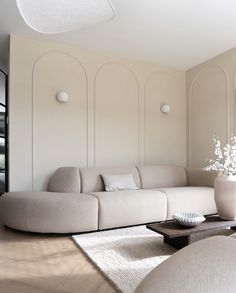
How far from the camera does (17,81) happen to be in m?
3.58

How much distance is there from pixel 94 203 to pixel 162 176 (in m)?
1.59

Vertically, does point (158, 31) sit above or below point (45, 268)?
above

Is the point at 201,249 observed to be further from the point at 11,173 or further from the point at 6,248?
the point at 11,173

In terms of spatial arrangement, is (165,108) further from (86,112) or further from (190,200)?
(190,200)

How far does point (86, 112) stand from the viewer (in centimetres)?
405

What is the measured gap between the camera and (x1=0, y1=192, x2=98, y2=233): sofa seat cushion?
2.82m

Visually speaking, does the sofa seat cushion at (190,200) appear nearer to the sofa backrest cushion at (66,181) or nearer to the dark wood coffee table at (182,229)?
the dark wood coffee table at (182,229)

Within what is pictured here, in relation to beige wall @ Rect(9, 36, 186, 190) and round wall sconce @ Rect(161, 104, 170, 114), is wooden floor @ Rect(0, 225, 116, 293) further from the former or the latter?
round wall sconce @ Rect(161, 104, 170, 114)

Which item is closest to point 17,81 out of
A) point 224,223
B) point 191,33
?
point 191,33

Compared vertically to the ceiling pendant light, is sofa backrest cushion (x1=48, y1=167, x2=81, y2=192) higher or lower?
lower

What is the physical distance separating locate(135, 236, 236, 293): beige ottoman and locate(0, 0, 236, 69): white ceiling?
105 inches

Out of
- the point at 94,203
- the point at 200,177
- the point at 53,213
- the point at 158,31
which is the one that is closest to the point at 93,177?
the point at 94,203

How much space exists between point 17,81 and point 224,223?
3163mm

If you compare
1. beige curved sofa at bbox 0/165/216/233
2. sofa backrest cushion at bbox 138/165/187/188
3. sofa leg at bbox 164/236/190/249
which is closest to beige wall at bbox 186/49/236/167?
sofa backrest cushion at bbox 138/165/187/188
